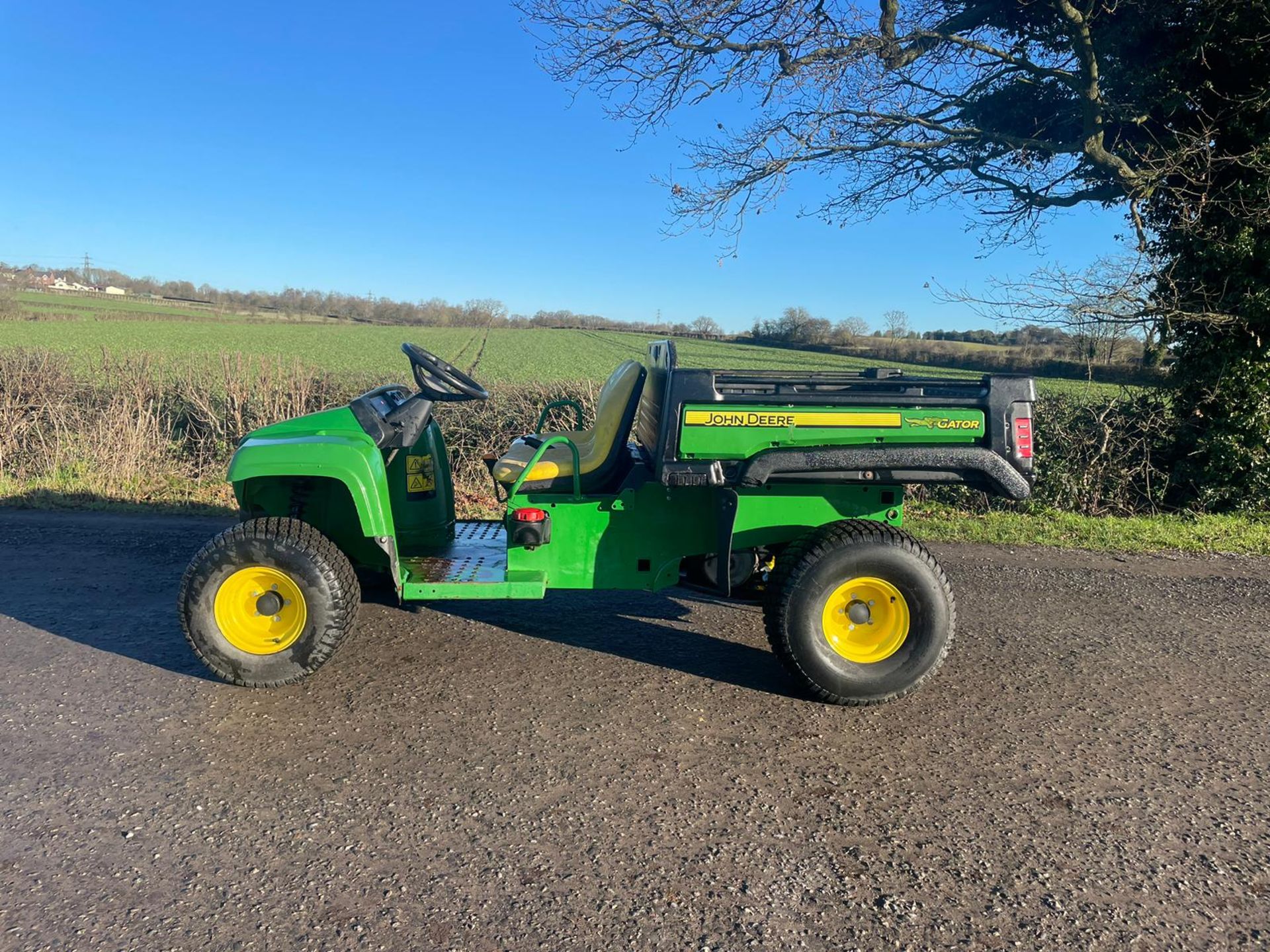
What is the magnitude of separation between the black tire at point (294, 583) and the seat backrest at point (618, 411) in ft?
4.71

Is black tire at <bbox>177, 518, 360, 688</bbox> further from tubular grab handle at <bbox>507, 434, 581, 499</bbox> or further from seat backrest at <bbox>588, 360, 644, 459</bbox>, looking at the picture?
seat backrest at <bbox>588, 360, 644, 459</bbox>

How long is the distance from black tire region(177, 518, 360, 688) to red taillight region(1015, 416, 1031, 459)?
123 inches

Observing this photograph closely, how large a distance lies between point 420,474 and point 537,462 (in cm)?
87

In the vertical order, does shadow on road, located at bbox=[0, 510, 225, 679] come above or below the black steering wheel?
below

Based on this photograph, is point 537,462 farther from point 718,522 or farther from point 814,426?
point 814,426

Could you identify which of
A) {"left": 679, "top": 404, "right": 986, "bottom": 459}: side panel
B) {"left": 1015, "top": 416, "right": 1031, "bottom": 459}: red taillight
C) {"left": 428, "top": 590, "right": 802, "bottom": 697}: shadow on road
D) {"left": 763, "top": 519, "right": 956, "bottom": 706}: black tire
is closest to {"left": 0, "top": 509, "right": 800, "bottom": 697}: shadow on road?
{"left": 428, "top": 590, "right": 802, "bottom": 697}: shadow on road

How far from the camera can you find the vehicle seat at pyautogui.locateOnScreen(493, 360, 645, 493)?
4164 millimetres

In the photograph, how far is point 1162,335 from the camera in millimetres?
8312

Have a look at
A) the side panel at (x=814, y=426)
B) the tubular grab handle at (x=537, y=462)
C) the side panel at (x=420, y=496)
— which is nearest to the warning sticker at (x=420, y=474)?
the side panel at (x=420, y=496)

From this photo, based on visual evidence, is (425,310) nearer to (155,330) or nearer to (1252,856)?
(155,330)

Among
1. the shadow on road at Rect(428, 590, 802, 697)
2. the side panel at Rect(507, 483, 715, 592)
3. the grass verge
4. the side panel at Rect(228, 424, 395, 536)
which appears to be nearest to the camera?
the side panel at Rect(228, 424, 395, 536)

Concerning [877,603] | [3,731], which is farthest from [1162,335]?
[3,731]

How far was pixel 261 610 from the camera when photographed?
3.86m

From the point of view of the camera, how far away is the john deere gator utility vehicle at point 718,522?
3723 mm
